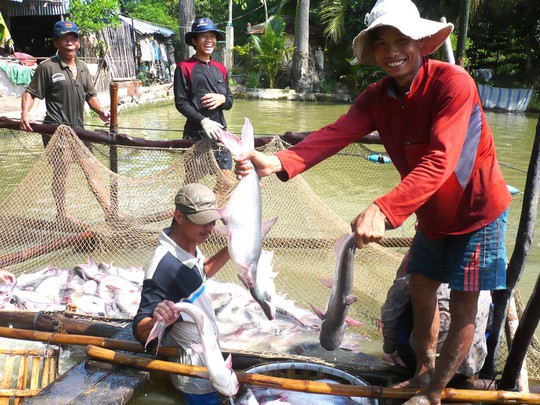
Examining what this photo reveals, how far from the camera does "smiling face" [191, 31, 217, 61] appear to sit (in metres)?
5.71

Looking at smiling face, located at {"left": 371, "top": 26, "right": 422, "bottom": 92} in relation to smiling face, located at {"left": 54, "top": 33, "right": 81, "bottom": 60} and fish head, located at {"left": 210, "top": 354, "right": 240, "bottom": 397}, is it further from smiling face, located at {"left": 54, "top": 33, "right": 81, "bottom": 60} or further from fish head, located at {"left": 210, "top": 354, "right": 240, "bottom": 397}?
smiling face, located at {"left": 54, "top": 33, "right": 81, "bottom": 60}

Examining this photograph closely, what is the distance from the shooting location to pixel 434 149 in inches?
99.3

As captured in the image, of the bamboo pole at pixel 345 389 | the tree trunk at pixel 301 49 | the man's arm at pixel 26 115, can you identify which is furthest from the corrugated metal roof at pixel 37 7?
the bamboo pole at pixel 345 389

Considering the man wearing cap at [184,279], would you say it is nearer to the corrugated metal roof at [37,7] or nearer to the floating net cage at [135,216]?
the floating net cage at [135,216]

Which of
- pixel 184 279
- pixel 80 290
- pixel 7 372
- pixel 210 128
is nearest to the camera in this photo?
pixel 184 279

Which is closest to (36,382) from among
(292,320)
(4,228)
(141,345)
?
(141,345)

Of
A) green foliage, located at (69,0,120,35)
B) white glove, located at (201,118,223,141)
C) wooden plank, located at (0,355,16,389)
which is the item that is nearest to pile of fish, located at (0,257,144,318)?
wooden plank, located at (0,355,16,389)

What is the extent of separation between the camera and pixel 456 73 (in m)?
2.68

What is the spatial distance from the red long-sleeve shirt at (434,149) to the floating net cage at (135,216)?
7.14 ft

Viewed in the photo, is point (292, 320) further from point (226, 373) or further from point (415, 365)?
point (226, 373)

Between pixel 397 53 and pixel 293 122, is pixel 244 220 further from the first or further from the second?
pixel 293 122

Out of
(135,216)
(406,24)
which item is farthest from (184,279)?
(135,216)

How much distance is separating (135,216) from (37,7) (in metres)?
16.2

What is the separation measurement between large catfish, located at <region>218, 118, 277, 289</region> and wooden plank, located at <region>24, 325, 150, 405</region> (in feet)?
2.82
